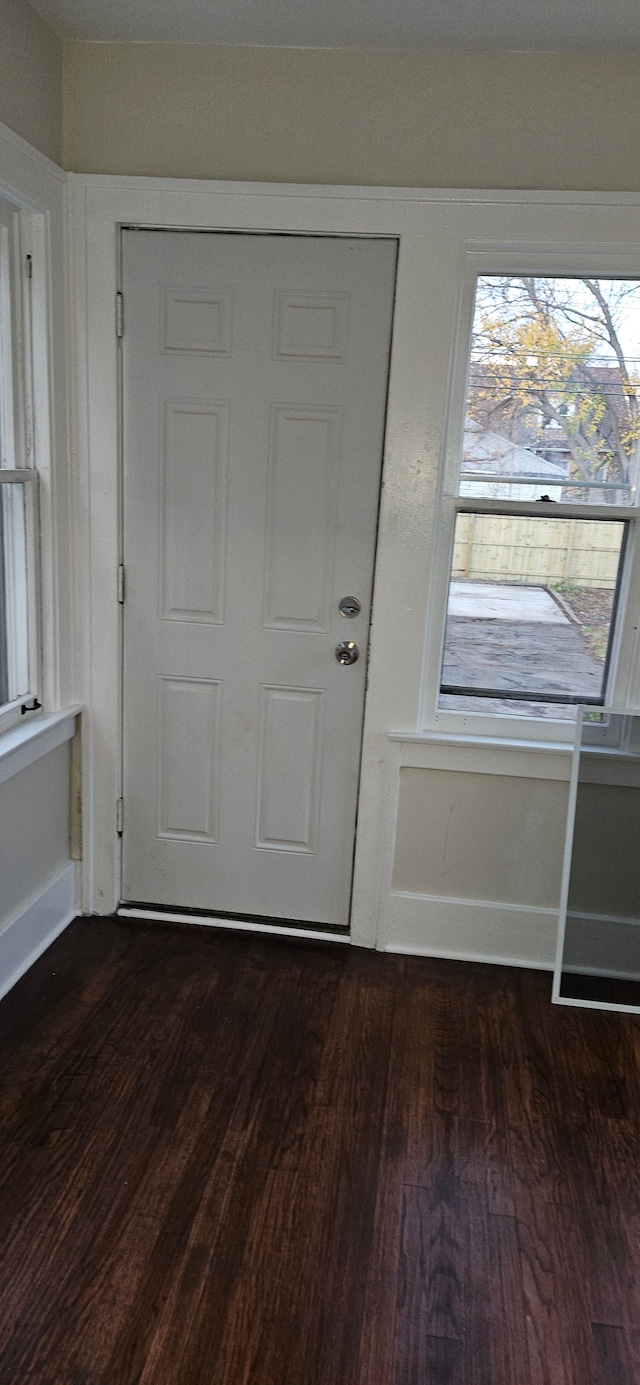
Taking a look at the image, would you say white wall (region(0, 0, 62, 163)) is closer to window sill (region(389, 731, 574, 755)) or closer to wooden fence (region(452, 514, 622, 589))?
wooden fence (region(452, 514, 622, 589))

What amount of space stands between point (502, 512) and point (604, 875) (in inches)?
44.5

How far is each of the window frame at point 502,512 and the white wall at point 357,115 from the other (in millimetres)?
183

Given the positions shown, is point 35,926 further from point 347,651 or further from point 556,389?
point 556,389

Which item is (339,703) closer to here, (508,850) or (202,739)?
(202,739)

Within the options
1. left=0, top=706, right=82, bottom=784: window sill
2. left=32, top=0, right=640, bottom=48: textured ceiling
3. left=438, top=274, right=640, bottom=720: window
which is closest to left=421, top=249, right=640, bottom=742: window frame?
left=438, top=274, right=640, bottom=720: window

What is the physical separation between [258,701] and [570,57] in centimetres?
198

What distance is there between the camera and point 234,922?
304 centimetres

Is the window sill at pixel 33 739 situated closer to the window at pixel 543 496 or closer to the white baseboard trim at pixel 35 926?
the white baseboard trim at pixel 35 926

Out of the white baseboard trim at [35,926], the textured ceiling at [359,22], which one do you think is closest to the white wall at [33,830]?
the white baseboard trim at [35,926]

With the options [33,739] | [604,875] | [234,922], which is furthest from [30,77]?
[604,875]

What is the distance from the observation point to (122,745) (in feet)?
9.79

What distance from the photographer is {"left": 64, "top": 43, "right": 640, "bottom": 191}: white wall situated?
2.41 meters

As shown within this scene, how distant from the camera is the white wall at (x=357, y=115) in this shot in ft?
7.91

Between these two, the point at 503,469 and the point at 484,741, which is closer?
the point at 503,469
